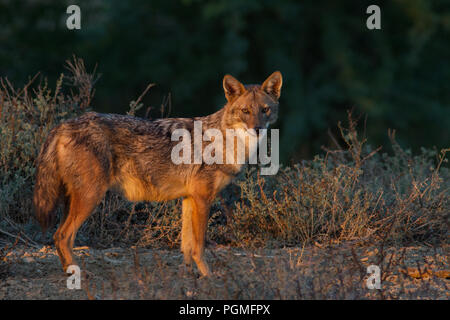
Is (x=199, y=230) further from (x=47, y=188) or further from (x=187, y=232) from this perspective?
(x=47, y=188)

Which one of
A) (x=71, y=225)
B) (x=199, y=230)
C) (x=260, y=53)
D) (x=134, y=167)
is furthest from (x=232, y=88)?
(x=260, y=53)

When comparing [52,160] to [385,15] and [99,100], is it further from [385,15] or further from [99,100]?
[385,15]

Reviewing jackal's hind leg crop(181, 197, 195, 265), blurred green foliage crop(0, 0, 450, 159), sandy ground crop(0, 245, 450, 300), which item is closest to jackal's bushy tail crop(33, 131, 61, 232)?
sandy ground crop(0, 245, 450, 300)

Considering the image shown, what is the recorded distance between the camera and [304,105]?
61.0 feet

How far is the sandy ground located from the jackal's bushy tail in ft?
1.43

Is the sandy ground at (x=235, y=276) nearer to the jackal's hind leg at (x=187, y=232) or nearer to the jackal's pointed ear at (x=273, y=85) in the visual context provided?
the jackal's hind leg at (x=187, y=232)

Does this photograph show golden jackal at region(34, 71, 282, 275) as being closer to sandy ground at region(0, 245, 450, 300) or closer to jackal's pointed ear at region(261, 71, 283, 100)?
jackal's pointed ear at region(261, 71, 283, 100)

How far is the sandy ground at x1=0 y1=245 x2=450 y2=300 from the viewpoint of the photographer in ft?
14.4

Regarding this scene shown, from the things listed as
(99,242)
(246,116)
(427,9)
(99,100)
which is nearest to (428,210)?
(246,116)

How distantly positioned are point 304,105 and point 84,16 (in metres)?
7.03

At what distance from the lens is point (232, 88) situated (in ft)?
19.0

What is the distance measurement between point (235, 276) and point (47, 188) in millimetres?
1740

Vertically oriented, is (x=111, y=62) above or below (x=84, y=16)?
below

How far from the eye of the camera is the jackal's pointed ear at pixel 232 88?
226 inches
